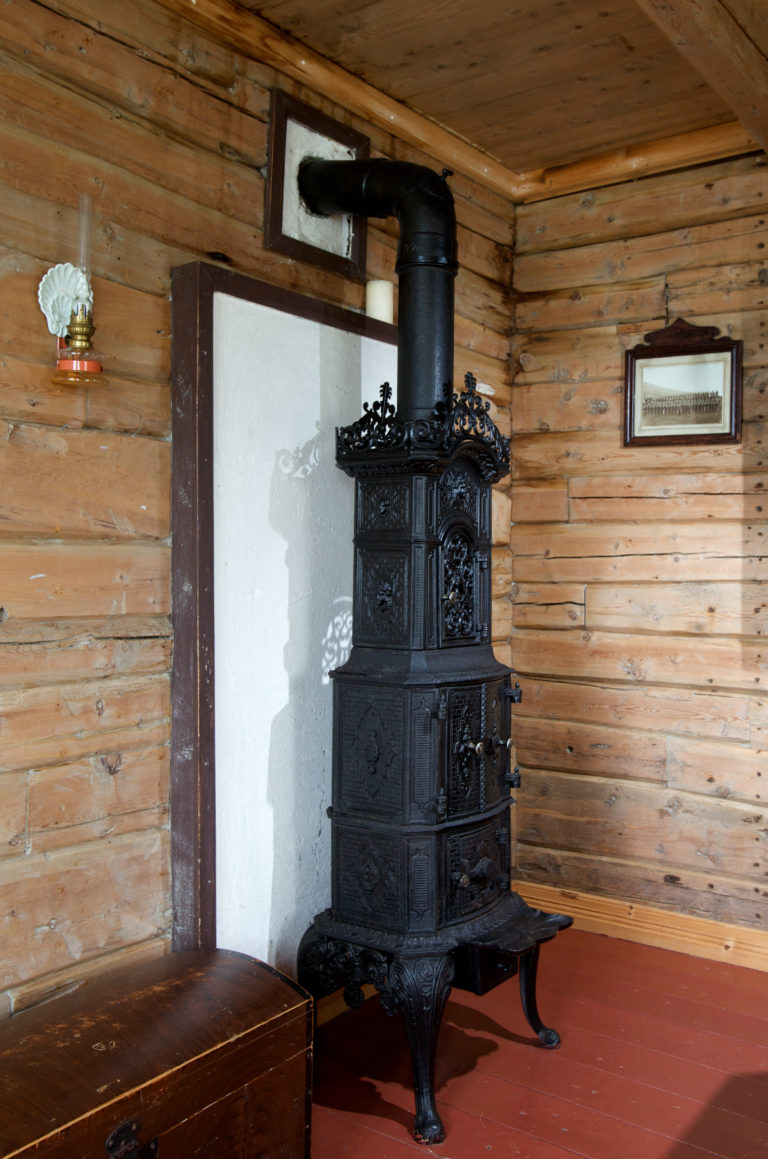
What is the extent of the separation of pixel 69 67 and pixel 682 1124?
280 centimetres

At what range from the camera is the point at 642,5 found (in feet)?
7.30

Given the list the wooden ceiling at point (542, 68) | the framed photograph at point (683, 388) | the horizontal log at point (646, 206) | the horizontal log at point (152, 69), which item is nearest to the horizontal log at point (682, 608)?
the framed photograph at point (683, 388)

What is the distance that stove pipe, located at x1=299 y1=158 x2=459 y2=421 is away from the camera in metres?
2.56

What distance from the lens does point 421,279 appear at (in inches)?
101

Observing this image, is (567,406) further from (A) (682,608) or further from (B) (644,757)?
(B) (644,757)

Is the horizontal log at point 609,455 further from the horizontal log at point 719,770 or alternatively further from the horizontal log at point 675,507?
the horizontal log at point 719,770

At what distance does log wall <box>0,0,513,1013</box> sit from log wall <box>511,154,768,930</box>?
153 cm

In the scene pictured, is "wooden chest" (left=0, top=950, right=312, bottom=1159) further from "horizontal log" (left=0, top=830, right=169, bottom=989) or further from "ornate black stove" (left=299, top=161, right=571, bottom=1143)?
"ornate black stove" (left=299, top=161, right=571, bottom=1143)

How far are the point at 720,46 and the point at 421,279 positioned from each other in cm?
89

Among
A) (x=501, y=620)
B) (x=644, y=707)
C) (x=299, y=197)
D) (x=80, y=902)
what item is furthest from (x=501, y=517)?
(x=80, y=902)

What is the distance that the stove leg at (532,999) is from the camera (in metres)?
2.72

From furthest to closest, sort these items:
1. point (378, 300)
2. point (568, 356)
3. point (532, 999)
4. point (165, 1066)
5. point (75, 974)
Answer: point (568, 356) → point (378, 300) → point (532, 999) → point (75, 974) → point (165, 1066)

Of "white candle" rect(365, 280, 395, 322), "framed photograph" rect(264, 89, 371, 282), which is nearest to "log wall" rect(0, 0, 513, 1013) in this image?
"framed photograph" rect(264, 89, 371, 282)

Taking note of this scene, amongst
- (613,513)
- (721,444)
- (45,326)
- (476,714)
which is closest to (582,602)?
(613,513)
